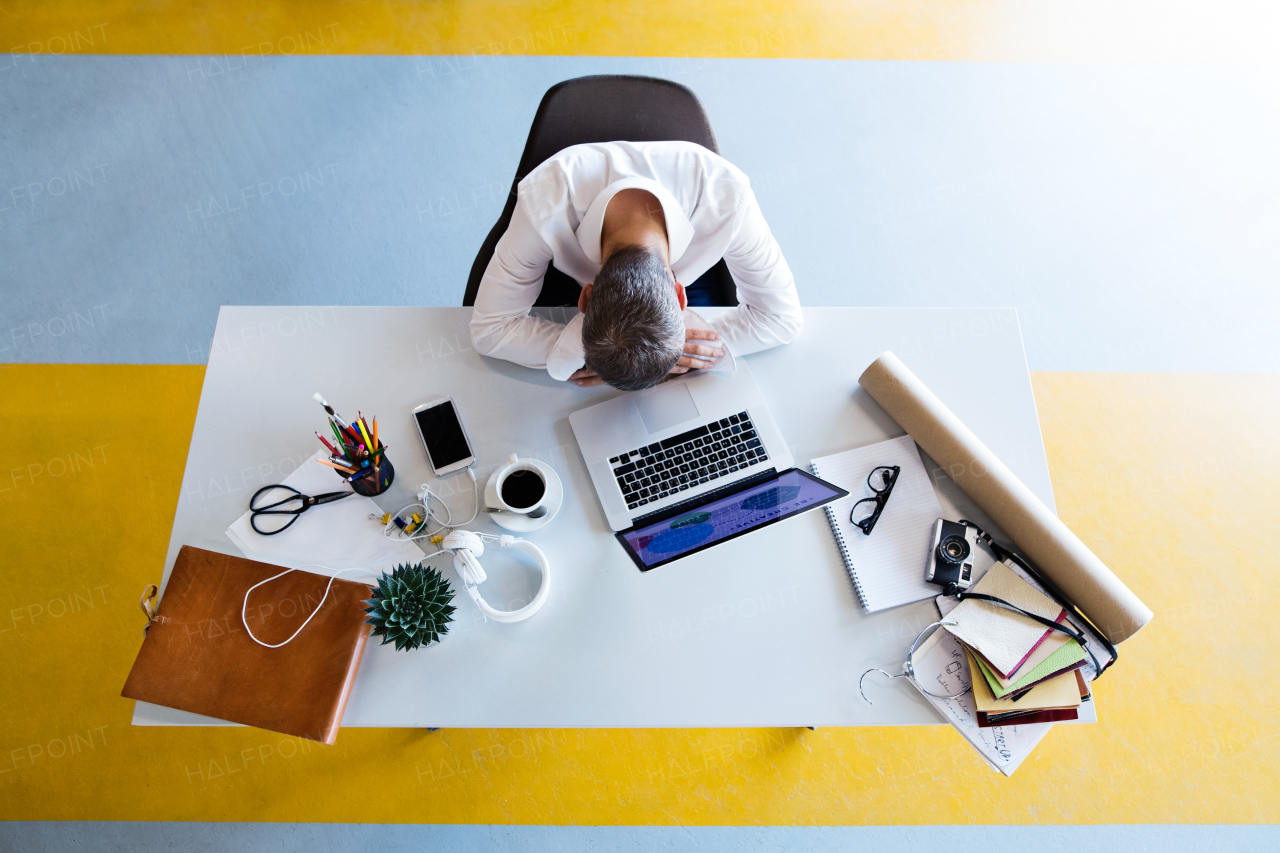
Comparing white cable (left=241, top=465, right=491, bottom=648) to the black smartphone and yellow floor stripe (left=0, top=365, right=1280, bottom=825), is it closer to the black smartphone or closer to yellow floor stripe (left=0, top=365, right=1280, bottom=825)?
the black smartphone

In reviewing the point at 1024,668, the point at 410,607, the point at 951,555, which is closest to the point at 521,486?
the point at 410,607

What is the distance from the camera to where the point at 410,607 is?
1.04m

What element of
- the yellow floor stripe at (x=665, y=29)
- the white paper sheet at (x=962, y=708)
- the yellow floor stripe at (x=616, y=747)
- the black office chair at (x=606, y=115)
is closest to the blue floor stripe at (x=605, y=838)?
the yellow floor stripe at (x=616, y=747)

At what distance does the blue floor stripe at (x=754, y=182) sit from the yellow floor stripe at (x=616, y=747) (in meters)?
0.58

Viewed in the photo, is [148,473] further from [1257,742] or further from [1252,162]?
[1252,162]

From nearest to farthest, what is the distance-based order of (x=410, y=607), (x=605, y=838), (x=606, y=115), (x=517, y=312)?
(x=410, y=607), (x=517, y=312), (x=606, y=115), (x=605, y=838)

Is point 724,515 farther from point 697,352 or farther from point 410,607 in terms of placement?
point 410,607

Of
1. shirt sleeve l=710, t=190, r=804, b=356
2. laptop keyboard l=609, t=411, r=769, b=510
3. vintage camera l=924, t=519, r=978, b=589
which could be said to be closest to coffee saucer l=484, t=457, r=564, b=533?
laptop keyboard l=609, t=411, r=769, b=510

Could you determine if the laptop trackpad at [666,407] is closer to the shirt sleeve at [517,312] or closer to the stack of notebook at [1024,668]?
the shirt sleeve at [517,312]

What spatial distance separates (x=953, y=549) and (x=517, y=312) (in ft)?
2.92

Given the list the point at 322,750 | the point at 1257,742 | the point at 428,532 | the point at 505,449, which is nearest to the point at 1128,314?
the point at 1257,742

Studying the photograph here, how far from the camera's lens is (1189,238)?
2387 millimetres

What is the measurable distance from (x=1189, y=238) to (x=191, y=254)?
11.4 ft

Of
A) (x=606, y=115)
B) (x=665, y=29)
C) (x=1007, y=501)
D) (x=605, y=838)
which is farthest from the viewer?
(x=665, y=29)
